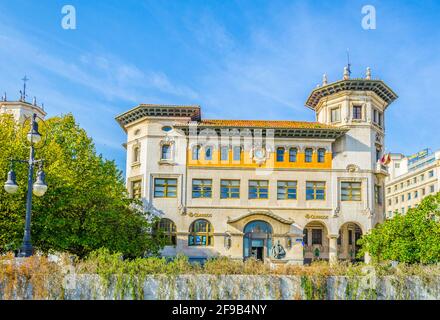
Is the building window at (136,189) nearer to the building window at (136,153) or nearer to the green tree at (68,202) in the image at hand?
the building window at (136,153)

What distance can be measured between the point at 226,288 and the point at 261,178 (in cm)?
2846

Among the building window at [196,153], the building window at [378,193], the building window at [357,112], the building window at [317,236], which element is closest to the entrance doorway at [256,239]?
the building window at [317,236]

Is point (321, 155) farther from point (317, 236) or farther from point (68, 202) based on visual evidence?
point (68, 202)

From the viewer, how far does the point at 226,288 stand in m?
13.7

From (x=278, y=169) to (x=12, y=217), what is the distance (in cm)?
2335

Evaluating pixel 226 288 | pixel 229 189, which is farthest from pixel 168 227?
pixel 226 288

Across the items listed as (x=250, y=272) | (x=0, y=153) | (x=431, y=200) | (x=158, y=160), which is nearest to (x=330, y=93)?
(x=158, y=160)

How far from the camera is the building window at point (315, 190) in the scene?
41.8 meters

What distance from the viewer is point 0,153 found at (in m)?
24.3

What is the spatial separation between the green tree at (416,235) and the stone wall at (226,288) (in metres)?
12.8

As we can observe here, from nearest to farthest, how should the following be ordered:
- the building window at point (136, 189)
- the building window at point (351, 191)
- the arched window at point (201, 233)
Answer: the arched window at point (201, 233) < the building window at point (351, 191) < the building window at point (136, 189)

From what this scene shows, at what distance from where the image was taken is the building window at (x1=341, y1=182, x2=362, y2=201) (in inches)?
1650
